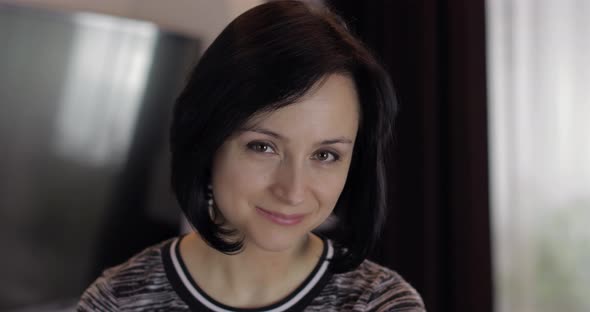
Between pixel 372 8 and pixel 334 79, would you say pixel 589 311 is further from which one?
pixel 334 79

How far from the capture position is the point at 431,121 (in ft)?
7.68

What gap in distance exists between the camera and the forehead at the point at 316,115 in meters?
0.83

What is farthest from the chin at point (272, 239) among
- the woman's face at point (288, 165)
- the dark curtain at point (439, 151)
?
the dark curtain at point (439, 151)

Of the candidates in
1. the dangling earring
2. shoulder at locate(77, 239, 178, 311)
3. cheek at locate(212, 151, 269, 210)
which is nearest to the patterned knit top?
shoulder at locate(77, 239, 178, 311)

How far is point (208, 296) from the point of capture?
100 cm

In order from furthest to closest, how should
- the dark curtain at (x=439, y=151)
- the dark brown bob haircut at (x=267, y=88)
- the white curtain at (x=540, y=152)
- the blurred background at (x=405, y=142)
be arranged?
the dark curtain at (x=439, y=151) → the white curtain at (x=540, y=152) → the blurred background at (x=405, y=142) → the dark brown bob haircut at (x=267, y=88)

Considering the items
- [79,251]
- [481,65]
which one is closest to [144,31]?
[79,251]

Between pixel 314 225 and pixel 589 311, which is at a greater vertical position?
pixel 314 225

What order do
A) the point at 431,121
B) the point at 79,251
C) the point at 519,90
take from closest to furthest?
the point at 79,251
the point at 519,90
the point at 431,121

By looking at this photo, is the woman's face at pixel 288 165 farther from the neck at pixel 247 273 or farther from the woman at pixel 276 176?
the neck at pixel 247 273

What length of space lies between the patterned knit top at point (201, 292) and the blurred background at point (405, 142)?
2.71 feet

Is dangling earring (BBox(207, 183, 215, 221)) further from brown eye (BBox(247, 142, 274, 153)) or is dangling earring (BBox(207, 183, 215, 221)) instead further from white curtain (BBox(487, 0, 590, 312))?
white curtain (BBox(487, 0, 590, 312))

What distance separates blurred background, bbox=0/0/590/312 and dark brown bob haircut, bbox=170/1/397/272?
0.95 m

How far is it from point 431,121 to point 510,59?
38 centimetres
